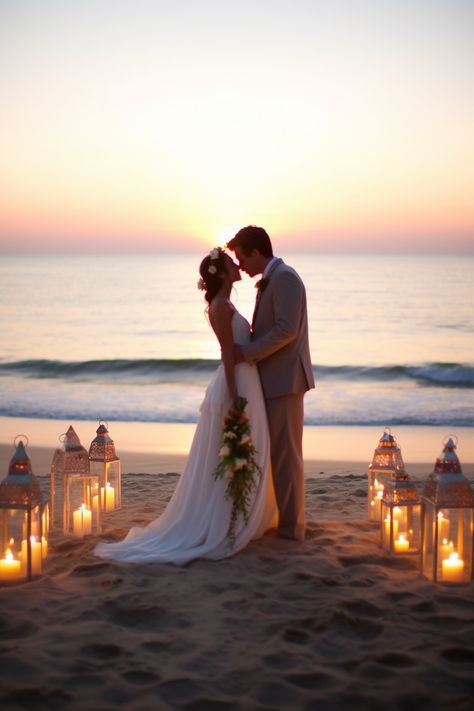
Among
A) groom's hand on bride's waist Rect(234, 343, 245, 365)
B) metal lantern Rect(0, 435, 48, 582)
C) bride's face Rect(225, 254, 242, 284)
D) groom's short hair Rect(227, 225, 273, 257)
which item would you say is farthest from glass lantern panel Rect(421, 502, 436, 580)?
metal lantern Rect(0, 435, 48, 582)

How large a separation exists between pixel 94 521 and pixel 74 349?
21.4m

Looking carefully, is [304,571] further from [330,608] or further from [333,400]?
[333,400]

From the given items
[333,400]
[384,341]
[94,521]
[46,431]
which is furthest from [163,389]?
[94,521]

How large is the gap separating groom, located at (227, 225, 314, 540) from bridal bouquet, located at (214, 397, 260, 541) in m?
0.31

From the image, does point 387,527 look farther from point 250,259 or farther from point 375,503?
point 250,259

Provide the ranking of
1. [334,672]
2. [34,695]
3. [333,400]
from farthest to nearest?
1. [333,400]
2. [334,672]
3. [34,695]

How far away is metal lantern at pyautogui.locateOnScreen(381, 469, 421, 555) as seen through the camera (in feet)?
Answer: 19.2

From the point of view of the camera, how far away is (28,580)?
5.36m

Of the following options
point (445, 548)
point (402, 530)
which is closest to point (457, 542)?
point (445, 548)

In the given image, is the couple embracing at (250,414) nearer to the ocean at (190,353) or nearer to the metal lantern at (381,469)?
the ocean at (190,353)

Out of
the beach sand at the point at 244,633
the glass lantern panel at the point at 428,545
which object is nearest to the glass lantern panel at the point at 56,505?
the beach sand at the point at 244,633

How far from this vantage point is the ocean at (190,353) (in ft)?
55.2

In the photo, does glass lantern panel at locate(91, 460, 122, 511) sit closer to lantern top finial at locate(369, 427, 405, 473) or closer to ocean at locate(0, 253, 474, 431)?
ocean at locate(0, 253, 474, 431)

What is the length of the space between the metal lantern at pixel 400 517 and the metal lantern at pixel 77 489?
2.19 metres
